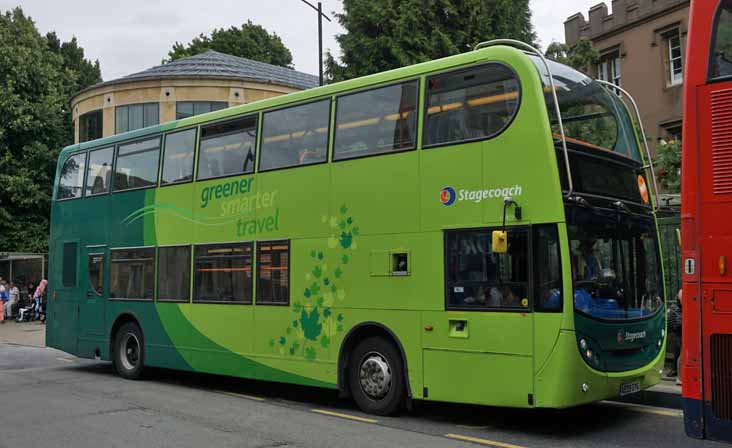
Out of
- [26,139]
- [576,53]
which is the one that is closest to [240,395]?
[576,53]

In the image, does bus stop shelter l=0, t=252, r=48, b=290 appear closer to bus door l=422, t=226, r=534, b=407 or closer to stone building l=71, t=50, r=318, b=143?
stone building l=71, t=50, r=318, b=143

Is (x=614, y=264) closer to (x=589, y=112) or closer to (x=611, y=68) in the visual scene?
(x=589, y=112)

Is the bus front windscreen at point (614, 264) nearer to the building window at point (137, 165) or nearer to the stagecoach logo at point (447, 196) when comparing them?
the stagecoach logo at point (447, 196)

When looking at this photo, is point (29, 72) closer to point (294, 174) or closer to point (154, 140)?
point (154, 140)

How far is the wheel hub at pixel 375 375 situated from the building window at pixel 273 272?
1771mm

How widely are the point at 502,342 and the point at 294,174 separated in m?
4.26

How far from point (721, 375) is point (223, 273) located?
803 centimetres

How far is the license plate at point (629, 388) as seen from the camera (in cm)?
844

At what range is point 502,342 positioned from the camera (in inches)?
332

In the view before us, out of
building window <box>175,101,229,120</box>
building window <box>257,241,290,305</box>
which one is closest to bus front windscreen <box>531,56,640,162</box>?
building window <box>257,241,290,305</box>

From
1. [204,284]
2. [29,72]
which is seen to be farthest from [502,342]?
[29,72]

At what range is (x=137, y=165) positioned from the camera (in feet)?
46.6

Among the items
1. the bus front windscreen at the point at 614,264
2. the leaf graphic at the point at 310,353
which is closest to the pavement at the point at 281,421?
the leaf graphic at the point at 310,353

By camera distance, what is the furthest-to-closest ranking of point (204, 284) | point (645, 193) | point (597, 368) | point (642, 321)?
point (204, 284), point (645, 193), point (642, 321), point (597, 368)
